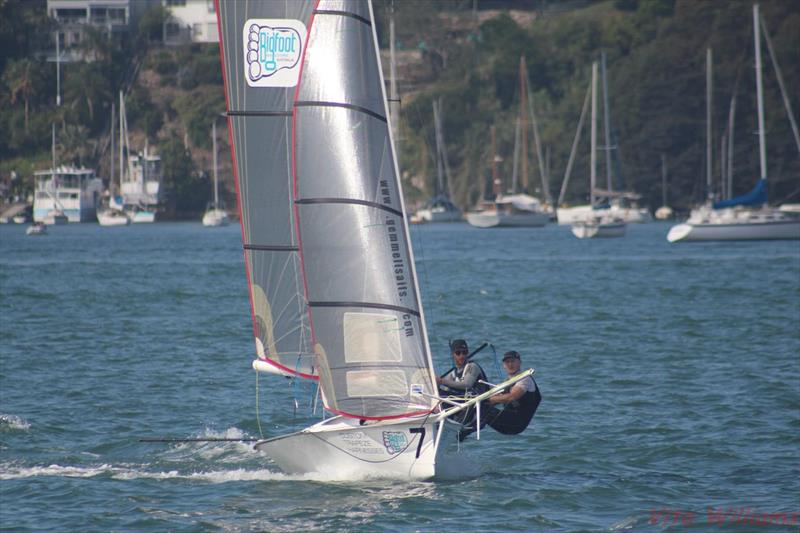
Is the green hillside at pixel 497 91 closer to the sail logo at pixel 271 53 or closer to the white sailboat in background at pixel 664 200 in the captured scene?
the white sailboat in background at pixel 664 200

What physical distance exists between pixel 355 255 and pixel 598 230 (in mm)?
70952

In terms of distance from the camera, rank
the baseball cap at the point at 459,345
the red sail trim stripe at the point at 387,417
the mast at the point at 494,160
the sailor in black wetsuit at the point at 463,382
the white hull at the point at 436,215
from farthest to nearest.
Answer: the mast at the point at 494,160 < the white hull at the point at 436,215 < the baseball cap at the point at 459,345 < the sailor in black wetsuit at the point at 463,382 < the red sail trim stripe at the point at 387,417

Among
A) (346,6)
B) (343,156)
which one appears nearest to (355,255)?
(343,156)

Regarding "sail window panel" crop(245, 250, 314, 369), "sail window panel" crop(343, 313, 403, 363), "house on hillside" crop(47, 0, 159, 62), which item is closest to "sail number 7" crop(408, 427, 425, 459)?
"sail window panel" crop(343, 313, 403, 363)

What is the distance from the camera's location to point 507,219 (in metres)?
106

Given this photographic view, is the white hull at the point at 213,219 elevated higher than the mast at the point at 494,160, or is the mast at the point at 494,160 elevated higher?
the mast at the point at 494,160

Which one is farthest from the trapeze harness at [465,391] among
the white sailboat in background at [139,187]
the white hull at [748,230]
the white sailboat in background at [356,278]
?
the white sailboat in background at [139,187]

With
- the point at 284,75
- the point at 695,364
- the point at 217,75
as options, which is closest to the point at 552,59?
the point at 217,75

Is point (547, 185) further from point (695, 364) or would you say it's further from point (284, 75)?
point (284, 75)

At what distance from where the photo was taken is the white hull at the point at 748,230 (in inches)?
2849

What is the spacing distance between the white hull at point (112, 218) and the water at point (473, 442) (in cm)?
7980

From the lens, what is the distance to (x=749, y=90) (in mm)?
118875

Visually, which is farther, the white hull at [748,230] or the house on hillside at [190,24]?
the house on hillside at [190,24]

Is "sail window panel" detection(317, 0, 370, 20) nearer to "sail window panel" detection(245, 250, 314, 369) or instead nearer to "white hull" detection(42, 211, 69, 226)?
"sail window panel" detection(245, 250, 314, 369)
